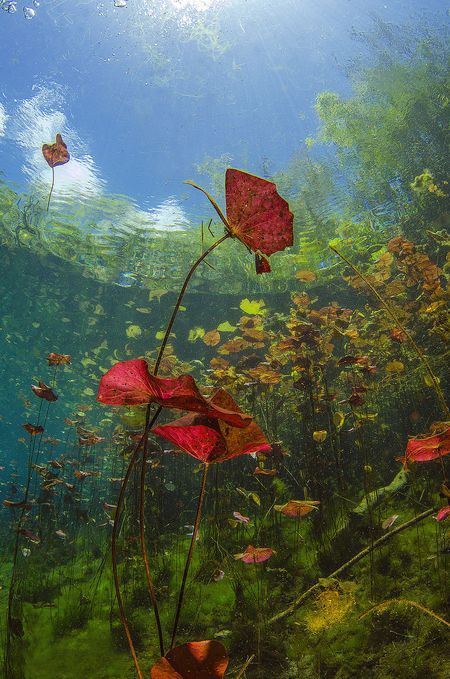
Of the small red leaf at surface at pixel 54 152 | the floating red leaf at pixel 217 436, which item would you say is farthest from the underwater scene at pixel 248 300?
the floating red leaf at pixel 217 436

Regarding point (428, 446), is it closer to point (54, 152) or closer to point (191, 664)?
point (191, 664)

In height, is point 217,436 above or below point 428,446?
above

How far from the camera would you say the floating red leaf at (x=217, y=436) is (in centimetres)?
98

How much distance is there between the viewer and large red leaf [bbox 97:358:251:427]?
820 mm

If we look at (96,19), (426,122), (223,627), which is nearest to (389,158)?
(426,122)

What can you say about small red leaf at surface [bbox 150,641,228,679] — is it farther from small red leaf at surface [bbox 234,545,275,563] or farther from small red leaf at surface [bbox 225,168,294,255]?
small red leaf at surface [bbox 234,545,275,563]

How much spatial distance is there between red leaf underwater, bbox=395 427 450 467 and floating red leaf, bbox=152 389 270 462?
66 cm

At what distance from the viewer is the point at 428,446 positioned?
1369 mm

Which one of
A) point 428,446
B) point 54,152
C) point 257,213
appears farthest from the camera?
point 54,152

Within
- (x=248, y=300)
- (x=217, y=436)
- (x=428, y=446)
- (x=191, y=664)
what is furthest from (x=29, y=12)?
(x=191, y=664)

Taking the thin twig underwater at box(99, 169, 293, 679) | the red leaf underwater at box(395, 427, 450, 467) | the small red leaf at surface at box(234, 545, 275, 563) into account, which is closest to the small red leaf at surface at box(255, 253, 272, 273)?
the thin twig underwater at box(99, 169, 293, 679)

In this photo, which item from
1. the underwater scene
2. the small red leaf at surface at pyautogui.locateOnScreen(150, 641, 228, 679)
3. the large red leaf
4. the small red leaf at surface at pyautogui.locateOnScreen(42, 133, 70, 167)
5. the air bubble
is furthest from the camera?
the air bubble

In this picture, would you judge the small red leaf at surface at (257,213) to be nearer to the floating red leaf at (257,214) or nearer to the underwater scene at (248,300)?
the floating red leaf at (257,214)

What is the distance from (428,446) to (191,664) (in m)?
1.04
